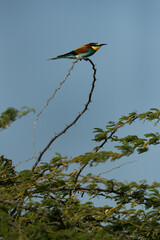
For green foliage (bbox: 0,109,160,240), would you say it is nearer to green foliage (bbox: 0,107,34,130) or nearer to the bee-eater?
green foliage (bbox: 0,107,34,130)

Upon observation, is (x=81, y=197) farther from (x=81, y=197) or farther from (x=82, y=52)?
(x=82, y=52)

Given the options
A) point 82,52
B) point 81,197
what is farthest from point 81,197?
point 82,52

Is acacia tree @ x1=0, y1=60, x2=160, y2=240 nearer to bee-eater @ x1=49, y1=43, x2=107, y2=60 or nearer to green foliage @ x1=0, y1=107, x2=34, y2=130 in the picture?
green foliage @ x1=0, y1=107, x2=34, y2=130

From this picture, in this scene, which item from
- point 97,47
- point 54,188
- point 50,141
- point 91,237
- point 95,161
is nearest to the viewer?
point 91,237

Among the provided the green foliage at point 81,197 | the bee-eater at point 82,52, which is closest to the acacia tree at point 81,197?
Result: the green foliage at point 81,197

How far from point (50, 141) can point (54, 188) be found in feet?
3.26

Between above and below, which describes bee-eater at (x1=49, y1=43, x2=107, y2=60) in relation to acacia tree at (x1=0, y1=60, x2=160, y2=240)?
above

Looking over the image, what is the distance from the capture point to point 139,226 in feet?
15.4

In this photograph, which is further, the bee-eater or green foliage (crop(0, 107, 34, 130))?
the bee-eater

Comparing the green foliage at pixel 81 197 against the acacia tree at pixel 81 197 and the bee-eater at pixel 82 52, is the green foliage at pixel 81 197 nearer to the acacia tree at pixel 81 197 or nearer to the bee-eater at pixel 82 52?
the acacia tree at pixel 81 197

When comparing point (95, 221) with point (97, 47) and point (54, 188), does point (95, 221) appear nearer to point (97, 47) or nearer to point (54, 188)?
point (54, 188)

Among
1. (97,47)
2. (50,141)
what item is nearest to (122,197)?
(50,141)

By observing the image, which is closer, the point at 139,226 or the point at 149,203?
the point at 139,226

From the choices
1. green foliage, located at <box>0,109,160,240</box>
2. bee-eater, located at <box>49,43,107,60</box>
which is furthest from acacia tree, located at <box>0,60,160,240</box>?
bee-eater, located at <box>49,43,107,60</box>
